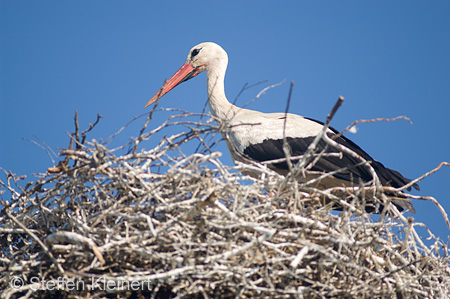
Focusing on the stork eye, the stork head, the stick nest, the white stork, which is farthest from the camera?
the stork eye

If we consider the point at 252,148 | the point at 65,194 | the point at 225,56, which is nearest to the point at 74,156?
the point at 65,194

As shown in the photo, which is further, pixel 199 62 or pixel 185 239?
pixel 199 62

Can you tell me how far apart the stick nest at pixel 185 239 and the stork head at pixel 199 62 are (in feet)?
9.01

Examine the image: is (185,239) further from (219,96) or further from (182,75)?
(182,75)

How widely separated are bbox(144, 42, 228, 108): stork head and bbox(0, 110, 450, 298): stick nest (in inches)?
108

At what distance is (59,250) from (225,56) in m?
3.61

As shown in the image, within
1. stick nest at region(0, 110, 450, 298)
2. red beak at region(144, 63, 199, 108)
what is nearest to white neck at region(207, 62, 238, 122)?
red beak at region(144, 63, 199, 108)

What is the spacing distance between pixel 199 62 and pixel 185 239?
3520 mm

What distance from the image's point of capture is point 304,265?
3.19 meters

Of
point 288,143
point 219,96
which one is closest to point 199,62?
point 219,96

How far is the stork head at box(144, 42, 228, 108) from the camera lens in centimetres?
622

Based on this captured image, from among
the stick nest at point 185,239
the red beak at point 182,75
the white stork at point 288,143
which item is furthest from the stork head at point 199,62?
the stick nest at point 185,239

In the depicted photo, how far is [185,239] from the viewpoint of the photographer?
3070 mm

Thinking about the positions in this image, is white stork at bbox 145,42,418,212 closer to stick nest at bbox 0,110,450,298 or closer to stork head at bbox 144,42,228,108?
stork head at bbox 144,42,228,108
